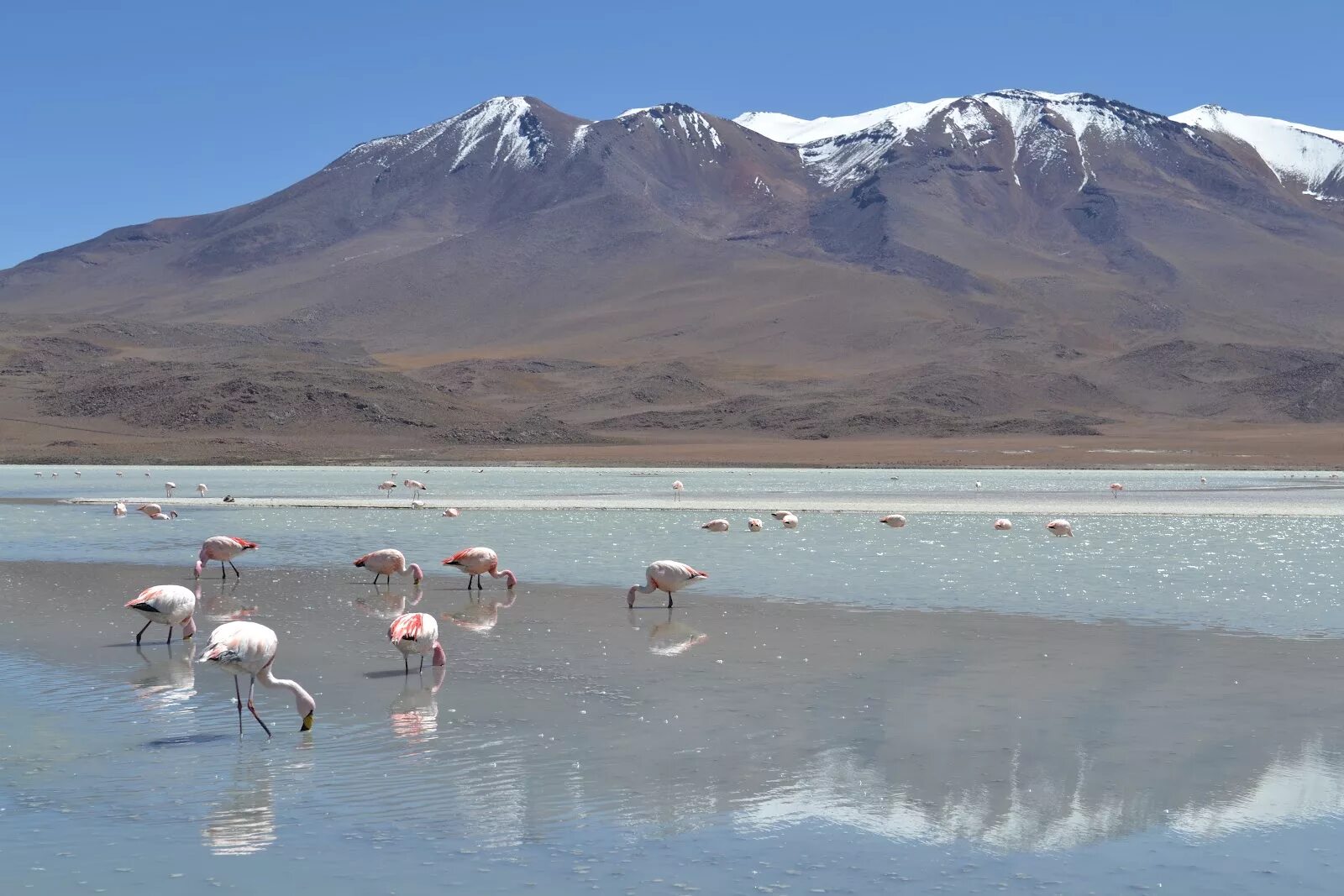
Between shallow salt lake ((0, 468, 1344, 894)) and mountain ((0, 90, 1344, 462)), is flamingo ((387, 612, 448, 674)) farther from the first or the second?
mountain ((0, 90, 1344, 462))

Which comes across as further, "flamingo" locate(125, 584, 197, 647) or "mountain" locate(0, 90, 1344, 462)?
"mountain" locate(0, 90, 1344, 462)

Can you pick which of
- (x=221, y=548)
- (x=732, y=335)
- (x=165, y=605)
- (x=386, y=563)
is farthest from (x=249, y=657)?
(x=732, y=335)

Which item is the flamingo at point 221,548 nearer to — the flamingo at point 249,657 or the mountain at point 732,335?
the flamingo at point 249,657

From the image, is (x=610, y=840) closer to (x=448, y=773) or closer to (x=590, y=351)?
(x=448, y=773)

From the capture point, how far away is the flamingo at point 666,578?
15.6m

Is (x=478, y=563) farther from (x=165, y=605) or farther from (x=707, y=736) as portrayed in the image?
(x=707, y=736)

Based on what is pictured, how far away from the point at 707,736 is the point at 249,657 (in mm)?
2954

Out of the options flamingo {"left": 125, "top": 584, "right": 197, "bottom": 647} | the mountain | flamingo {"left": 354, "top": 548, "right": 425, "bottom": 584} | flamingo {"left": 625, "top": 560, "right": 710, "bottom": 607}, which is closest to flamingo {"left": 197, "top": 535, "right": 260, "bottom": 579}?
flamingo {"left": 354, "top": 548, "right": 425, "bottom": 584}

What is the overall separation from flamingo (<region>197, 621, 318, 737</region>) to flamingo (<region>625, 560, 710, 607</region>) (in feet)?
20.7

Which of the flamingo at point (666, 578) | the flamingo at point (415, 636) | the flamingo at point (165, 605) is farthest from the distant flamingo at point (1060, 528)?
the flamingo at point (165, 605)

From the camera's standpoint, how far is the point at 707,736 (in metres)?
9.43

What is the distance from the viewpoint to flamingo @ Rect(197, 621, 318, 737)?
9312mm

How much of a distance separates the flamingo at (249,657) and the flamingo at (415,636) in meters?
1.67

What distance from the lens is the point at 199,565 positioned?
1809 centimetres
